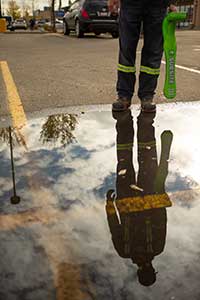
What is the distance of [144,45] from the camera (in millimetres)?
3688

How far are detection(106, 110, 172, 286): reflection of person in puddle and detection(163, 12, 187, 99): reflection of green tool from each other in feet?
2.80

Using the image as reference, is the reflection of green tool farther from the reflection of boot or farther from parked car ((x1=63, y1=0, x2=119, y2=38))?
parked car ((x1=63, y1=0, x2=119, y2=38))

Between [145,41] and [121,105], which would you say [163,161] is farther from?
[145,41]

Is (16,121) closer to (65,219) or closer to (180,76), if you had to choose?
(65,219)

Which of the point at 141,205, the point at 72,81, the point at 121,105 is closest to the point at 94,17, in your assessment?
the point at 72,81

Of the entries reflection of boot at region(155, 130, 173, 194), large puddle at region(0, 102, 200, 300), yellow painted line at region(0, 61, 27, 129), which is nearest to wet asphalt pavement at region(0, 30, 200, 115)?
yellow painted line at region(0, 61, 27, 129)

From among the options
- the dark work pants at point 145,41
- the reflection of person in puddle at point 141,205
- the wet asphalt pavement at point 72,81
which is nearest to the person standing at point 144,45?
the dark work pants at point 145,41

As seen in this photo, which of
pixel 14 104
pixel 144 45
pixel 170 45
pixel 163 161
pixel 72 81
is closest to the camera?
pixel 163 161

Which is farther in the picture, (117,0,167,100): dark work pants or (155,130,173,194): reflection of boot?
(117,0,167,100): dark work pants

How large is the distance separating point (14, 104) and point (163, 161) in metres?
2.08

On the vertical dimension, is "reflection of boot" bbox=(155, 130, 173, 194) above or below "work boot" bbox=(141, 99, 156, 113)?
below

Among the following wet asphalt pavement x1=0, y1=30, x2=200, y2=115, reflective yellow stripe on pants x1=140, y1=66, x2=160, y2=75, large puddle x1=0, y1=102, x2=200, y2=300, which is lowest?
large puddle x1=0, y1=102, x2=200, y2=300

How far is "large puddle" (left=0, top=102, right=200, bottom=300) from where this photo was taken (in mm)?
1380

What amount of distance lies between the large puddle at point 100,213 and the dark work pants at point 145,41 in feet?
2.41
